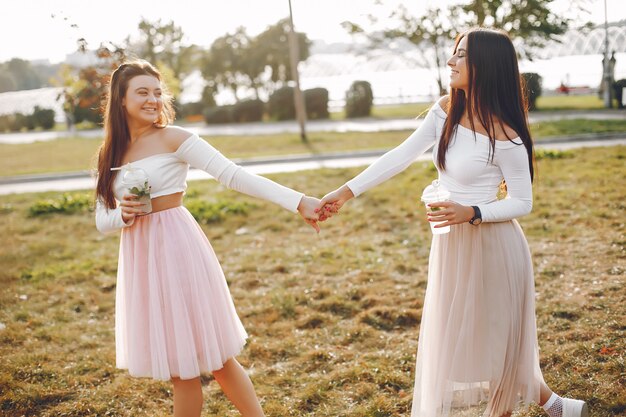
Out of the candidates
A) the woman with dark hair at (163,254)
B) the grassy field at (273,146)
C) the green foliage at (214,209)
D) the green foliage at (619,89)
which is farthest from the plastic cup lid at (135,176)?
the green foliage at (619,89)

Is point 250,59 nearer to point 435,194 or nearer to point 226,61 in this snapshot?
point 226,61

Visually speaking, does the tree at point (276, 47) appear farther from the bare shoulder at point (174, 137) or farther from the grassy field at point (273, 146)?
the bare shoulder at point (174, 137)

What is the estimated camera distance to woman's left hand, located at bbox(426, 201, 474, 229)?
285cm

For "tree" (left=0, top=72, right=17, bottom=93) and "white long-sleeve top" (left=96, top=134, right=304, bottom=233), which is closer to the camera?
"white long-sleeve top" (left=96, top=134, right=304, bottom=233)

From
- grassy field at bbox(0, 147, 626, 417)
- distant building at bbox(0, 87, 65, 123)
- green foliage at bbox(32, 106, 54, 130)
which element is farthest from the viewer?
distant building at bbox(0, 87, 65, 123)

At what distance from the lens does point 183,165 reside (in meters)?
3.23

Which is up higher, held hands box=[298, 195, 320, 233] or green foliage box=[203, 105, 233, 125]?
green foliage box=[203, 105, 233, 125]

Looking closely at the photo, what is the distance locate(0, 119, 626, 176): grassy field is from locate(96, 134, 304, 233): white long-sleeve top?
11.1 meters

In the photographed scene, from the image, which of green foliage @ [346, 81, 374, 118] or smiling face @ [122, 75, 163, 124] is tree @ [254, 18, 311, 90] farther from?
smiling face @ [122, 75, 163, 124]

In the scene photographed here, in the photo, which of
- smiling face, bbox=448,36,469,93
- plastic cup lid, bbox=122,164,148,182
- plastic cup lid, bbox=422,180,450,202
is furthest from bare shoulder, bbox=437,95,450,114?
plastic cup lid, bbox=122,164,148,182

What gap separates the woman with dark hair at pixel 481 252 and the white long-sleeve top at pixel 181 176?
2.79 feet

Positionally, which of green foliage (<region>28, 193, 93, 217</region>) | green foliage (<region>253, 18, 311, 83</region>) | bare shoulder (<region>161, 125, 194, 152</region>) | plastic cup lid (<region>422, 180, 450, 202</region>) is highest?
green foliage (<region>253, 18, 311, 83</region>)

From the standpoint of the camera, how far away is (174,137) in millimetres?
3164

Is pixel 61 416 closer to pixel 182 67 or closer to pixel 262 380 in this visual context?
pixel 262 380
